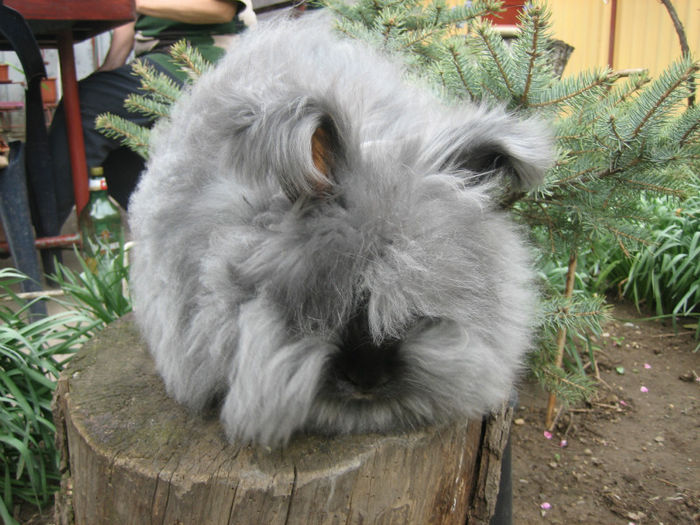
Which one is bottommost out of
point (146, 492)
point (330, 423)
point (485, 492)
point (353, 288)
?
point (485, 492)

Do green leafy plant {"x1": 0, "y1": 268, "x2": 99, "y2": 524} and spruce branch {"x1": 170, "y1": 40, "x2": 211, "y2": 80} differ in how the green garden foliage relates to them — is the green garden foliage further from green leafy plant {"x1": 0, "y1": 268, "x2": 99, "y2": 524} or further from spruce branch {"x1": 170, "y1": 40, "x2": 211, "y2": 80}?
green leafy plant {"x1": 0, "y1": 268, "x2": 99, "y2": 524}

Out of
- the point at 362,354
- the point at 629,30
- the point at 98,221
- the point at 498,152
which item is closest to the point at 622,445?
the point at 498,152

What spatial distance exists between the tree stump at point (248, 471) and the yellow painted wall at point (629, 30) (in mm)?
6357

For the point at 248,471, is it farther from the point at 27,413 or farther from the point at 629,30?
the point at 629,30

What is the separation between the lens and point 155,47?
14.3ft

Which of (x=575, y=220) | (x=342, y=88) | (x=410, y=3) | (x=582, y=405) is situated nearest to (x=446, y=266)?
(x=342, y=88)

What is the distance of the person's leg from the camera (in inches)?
177

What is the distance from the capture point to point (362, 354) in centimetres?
148

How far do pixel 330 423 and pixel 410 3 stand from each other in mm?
2313

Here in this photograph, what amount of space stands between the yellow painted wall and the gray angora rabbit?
612 centimetres

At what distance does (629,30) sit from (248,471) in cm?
744

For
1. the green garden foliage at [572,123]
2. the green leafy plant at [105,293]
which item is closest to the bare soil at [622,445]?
the green garden foliage at [572,123]

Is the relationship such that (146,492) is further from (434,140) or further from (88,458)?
(434,140)

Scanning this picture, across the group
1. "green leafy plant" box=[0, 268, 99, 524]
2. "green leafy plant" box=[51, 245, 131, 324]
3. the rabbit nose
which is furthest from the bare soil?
"green leafy plant" box=[51, 245, 131, 324]
